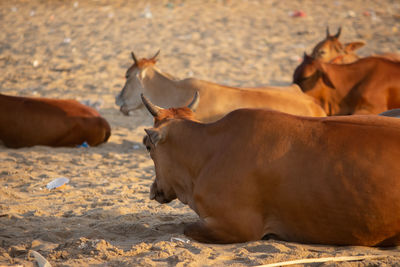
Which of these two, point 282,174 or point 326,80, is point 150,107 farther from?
point 326,80

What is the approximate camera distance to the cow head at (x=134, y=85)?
8914mm

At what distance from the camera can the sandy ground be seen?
13.3 ft

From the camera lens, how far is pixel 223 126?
446 centimetres

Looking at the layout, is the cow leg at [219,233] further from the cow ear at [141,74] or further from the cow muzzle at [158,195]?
the cow ear at [141,74]

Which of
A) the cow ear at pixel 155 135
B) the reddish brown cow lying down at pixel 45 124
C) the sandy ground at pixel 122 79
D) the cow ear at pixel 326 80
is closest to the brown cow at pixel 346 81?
the cow ear at pixel 326 80

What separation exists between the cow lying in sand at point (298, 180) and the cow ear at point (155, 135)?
0.92 feet

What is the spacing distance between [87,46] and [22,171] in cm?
721

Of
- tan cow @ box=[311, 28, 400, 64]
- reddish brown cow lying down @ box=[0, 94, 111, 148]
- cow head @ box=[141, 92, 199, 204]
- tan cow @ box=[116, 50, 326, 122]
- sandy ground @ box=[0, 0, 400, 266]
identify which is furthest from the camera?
tan cow @ box=[311, 28, 400, 64]

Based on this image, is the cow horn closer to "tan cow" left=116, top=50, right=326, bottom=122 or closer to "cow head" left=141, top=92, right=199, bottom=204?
"cow head" left=141, top=92, right=199, bottom=204

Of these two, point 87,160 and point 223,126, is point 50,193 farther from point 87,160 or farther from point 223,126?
point 223,126

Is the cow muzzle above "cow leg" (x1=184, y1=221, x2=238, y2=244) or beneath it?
above

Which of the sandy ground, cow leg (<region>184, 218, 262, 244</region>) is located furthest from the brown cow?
cow leg (<region>184, 218, 262, 244</region>)

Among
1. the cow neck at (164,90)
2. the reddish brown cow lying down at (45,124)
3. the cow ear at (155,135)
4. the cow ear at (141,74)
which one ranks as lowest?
the reddish brown cow lying down at (45,124)

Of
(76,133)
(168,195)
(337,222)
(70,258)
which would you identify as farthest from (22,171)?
(337,222)
